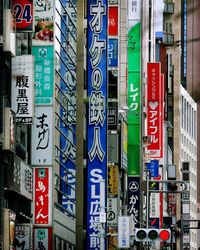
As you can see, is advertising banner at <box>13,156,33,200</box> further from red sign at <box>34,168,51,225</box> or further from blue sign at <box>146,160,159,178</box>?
blue sign at <box>146,160,159,178</box>

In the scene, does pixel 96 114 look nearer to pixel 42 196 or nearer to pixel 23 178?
pixel 42 196

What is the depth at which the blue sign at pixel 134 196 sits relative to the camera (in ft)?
265

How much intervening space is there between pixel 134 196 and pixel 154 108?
37.4 feet

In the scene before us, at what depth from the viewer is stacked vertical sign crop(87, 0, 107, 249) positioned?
53.9 meters

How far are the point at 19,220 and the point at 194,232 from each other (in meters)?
154

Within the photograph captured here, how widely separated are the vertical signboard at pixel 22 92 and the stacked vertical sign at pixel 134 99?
41.7 m

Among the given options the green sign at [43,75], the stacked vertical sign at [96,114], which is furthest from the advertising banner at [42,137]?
the stacked vertical sign at [96,114]

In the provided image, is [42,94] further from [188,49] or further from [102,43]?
[188,49]

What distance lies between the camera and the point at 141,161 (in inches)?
3391

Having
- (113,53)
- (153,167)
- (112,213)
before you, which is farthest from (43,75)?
(153,167)

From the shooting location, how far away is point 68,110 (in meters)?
57.5

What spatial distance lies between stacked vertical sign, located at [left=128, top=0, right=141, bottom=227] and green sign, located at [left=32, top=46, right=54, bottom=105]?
35366mm

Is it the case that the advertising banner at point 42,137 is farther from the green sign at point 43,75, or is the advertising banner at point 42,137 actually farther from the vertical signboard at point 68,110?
the vertical signboard at point 68,110

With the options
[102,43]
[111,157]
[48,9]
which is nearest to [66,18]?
[102,43]
